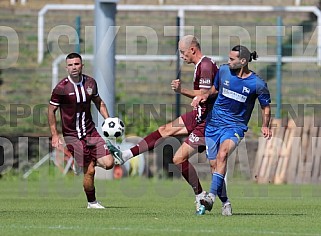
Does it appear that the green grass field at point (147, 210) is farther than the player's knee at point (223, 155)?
No

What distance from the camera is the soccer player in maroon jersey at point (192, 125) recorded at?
532 inches

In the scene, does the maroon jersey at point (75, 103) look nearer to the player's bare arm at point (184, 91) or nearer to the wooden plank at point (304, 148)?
the player's bare arm at point (184, 91)

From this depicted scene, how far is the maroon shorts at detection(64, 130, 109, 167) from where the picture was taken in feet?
47.5

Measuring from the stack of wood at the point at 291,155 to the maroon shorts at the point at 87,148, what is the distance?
8024 mm

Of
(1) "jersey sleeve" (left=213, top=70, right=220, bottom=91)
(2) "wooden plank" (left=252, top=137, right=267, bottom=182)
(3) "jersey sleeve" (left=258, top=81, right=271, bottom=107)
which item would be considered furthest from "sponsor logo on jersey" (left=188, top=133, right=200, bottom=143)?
(2) "wooden plank" (left=252, top=137, right=267, bottom=182)

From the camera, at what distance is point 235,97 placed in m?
12.8

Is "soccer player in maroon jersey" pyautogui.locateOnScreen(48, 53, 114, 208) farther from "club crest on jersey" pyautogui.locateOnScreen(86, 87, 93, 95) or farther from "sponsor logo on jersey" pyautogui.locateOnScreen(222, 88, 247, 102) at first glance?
"sponsor logo on jersey" pyautogui.locateOnScreen(222, 88, 247, 102)

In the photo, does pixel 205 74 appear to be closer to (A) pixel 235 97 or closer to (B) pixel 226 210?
(A) pixel 235 97

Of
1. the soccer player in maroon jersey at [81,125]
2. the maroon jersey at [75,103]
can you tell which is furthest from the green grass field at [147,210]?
the maroon jersey at [75,103]

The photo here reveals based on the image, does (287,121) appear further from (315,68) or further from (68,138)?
(68,138)

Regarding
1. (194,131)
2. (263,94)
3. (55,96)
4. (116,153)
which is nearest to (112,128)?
(116,153)

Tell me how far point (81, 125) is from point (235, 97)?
268cm

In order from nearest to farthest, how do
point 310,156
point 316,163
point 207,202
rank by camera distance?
point 207,202, point 316,163, point 310,156

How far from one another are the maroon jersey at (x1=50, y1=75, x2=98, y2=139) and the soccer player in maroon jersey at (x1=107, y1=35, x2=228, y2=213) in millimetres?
498
